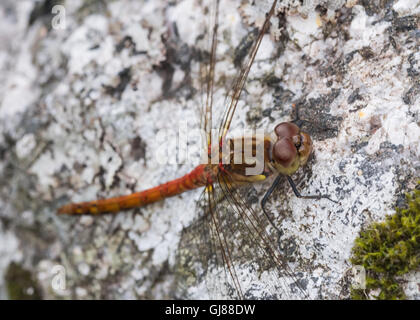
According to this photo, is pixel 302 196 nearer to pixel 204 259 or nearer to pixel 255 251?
pixel 255 251

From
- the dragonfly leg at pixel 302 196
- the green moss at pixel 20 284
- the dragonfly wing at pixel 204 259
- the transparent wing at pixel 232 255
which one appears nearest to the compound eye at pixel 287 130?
the dragonfly leg at pixel 302 196

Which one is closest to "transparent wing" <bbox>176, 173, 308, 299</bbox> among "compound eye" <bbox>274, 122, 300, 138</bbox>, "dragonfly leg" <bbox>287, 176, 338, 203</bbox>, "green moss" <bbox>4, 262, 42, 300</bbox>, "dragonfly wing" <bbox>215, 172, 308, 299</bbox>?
"dragonfly wing" <bbox>215, 172, 308, 299</bbox>

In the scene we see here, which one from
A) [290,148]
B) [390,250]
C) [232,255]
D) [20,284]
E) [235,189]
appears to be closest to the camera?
[390,250]

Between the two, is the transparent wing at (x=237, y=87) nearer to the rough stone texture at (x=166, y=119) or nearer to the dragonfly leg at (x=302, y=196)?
the rough stone texture at (x=166, y=119)

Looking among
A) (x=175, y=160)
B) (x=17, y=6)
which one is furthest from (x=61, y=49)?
(x=175, y=160)

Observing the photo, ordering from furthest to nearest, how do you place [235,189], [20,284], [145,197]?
1. [20,284]
2. [145,197]
3. [235,189]

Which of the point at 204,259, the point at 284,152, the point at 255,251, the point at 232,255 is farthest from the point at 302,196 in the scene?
the point at 204,259

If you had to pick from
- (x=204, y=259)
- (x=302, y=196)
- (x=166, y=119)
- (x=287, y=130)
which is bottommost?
(x=204, y=259)

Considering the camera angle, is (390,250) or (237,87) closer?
(390,250)
